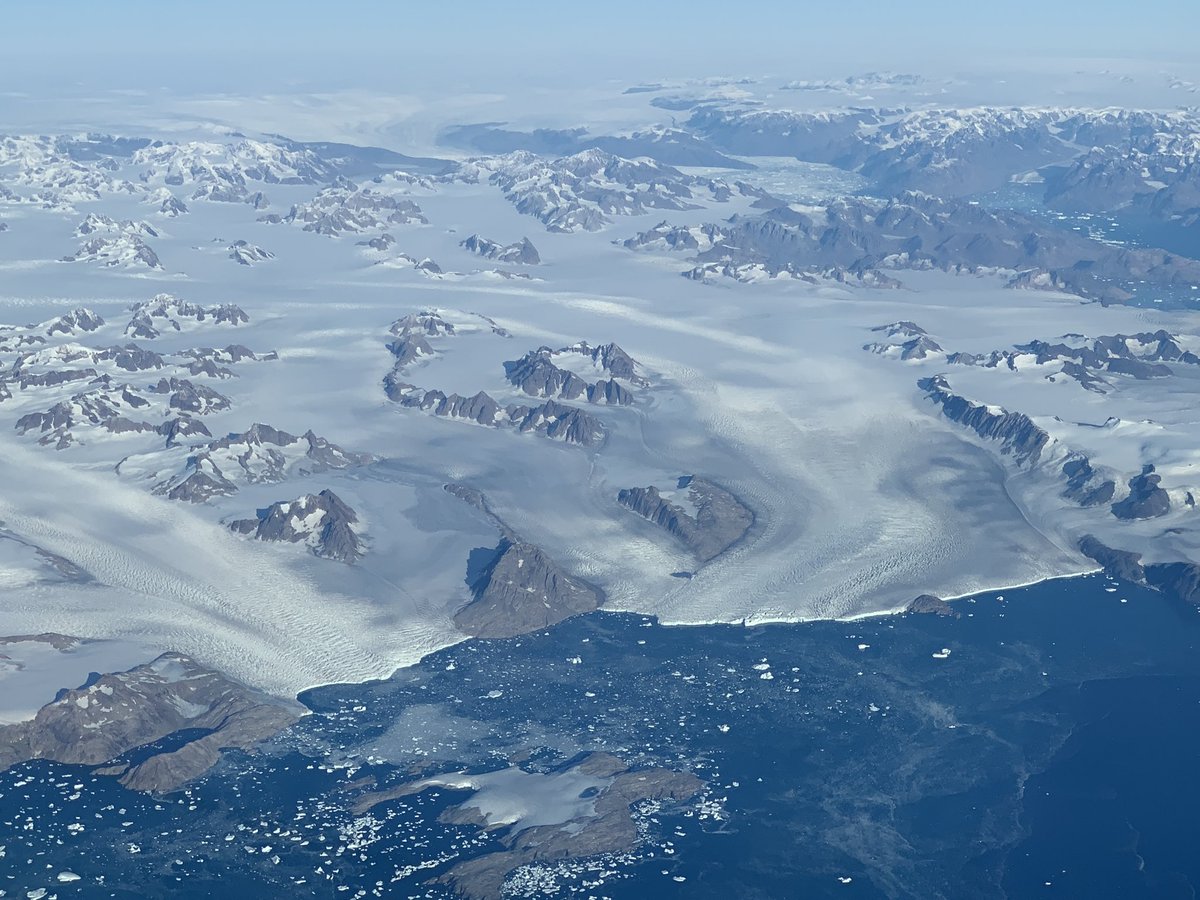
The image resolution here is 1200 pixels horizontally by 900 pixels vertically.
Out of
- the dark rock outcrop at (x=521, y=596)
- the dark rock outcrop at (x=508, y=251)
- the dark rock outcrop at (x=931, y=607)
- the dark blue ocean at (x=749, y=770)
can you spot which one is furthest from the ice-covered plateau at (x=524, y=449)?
the dark blue ocean at (x=749, y=770)

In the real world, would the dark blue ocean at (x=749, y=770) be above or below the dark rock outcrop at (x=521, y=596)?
below

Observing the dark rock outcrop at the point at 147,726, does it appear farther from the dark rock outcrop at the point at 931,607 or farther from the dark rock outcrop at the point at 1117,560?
the dark rock outcrop at the point at 1117,560

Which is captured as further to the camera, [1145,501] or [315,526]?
[1145,501]

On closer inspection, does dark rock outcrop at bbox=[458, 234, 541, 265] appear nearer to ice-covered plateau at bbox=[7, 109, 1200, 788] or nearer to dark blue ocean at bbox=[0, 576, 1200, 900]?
ice-covered plateau at bbox=[7, 109, 1200, 788]

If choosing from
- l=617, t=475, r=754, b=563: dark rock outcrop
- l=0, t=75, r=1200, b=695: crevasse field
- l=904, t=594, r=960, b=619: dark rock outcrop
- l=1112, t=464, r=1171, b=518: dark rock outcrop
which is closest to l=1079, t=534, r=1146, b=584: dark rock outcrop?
l=0, t=75, r=1200, b=695: crevasse field

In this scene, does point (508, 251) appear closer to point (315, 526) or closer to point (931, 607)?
point (315, 526)

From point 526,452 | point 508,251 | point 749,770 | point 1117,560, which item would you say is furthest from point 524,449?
point 508,251
